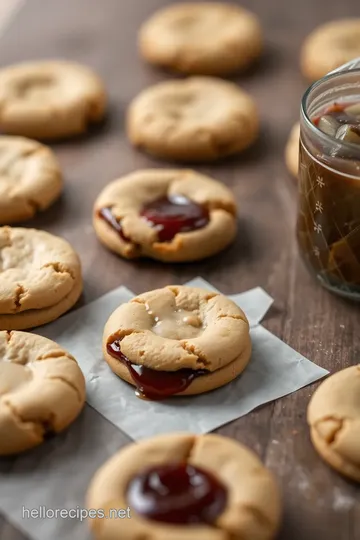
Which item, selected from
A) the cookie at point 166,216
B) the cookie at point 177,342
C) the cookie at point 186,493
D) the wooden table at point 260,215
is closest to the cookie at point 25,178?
the wooden table at point 260,215

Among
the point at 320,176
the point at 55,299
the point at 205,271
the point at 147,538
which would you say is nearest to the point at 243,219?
the point at 205,271

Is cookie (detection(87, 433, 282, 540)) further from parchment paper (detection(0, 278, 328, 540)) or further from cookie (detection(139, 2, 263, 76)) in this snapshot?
cookie (detection(139, 2, 263, 76))

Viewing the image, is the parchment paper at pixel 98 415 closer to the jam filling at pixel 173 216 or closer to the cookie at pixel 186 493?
the cookie at pixel 186 493

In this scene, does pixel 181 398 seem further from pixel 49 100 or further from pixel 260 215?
pixel 49 100

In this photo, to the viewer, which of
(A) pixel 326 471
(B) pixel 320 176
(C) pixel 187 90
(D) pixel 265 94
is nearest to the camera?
(A) pixel 326 471

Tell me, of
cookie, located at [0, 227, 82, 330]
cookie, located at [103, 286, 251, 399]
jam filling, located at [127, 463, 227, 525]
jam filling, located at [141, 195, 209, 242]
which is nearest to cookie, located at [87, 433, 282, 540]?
jam filling, located at [127, 463, 227, 525]

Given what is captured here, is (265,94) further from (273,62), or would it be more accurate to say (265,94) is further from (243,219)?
(243,219)
